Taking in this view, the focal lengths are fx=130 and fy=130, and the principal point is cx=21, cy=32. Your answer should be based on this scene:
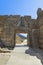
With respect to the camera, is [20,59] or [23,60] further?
[20,59]

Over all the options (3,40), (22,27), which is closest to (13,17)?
(22,27)

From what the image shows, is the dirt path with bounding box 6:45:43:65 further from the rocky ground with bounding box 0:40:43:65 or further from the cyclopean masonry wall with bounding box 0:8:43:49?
the cyclopean masonry wall with bounding box 0:8:43:49

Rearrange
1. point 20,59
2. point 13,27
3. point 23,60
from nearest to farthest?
point 23,60 < point 20,59 < point 13,27

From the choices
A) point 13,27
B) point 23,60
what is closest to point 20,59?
point 23,60

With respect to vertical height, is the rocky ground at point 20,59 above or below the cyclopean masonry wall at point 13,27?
below

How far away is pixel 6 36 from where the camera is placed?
17.0 meters

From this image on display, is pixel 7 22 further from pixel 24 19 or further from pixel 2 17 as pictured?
pixel 24 19

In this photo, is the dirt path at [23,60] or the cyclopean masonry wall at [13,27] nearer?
the dirt path at [23,60]

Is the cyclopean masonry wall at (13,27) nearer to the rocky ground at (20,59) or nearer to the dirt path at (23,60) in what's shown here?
the rocky ground at (20,59)

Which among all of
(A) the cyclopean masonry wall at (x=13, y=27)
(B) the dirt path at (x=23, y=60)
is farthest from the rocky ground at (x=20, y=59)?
(A) the cyclopean masonry wall at (x=13, y=27)

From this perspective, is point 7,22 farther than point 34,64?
Yes

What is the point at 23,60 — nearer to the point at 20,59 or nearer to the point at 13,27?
the point at 20,59

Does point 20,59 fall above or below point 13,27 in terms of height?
below

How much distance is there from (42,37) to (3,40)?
6882 mm
